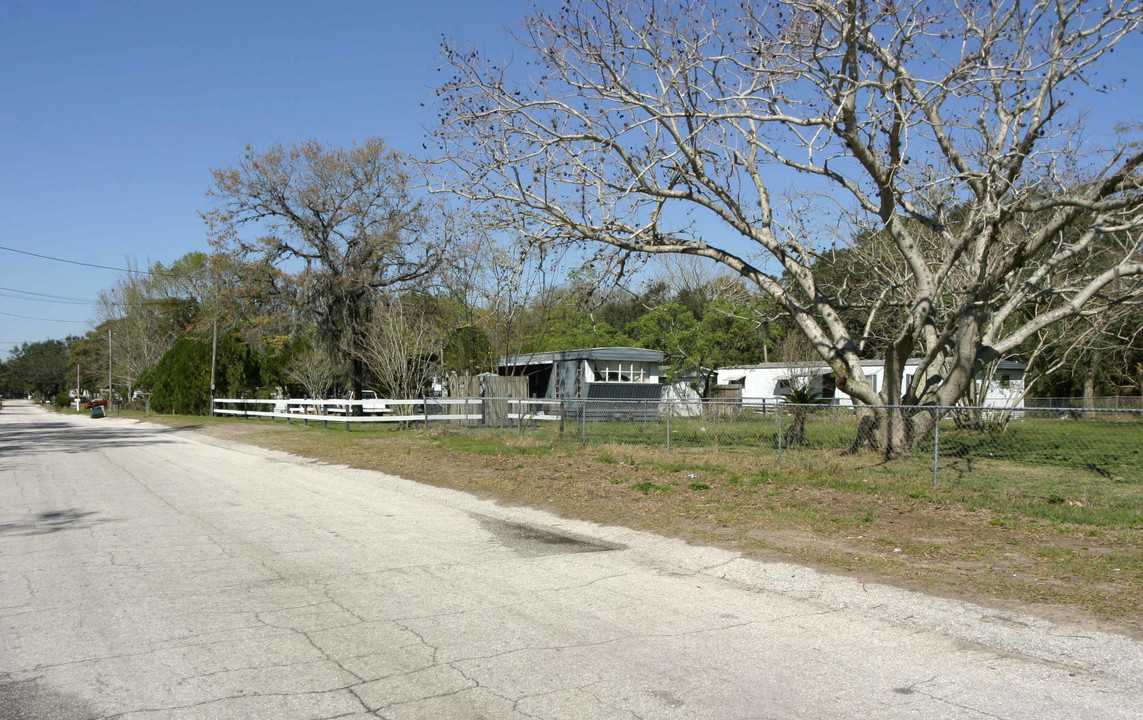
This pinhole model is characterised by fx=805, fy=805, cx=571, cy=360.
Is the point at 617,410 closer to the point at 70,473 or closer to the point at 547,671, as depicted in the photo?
the point at 70,473

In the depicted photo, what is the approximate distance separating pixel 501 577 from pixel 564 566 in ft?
2.57

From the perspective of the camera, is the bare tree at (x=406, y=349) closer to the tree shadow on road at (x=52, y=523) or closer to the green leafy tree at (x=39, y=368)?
the tree shadow on road at (x=52, y=523)

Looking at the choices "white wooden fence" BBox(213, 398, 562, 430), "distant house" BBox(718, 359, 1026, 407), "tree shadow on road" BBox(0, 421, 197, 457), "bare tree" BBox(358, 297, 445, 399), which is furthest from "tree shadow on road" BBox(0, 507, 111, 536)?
"distant house" BBox(718, 359, 1026, 407)

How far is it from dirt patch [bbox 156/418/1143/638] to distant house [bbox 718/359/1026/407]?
18.9 meters

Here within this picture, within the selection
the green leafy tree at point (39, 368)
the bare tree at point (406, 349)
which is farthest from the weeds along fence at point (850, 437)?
the green leafy tree at point (39, 368)

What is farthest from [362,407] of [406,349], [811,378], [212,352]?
[811,378]

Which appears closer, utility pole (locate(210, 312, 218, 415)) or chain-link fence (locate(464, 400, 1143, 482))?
chain-link fence (locate(464, 400, 1143, 482))

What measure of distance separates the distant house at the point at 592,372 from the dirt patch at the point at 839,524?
14603mm

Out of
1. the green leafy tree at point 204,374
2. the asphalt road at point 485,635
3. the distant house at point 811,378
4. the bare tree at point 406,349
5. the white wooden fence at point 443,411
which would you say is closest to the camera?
the asphalt road at point 485,635

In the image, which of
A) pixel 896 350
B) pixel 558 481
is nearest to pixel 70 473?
pixel 558 481

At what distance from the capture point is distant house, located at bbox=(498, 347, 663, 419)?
3284cm

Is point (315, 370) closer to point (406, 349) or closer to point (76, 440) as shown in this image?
point (406, 349)

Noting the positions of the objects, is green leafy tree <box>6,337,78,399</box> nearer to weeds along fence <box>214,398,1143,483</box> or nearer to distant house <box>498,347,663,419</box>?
distant house <box>498,347,663,419</box>

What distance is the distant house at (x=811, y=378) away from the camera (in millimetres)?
34281
